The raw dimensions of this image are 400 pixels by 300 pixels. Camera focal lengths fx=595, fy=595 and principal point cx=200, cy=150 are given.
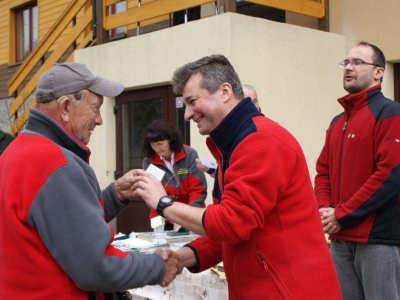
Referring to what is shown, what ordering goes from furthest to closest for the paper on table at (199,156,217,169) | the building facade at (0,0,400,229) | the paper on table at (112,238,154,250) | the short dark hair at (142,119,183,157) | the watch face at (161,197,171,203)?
1. the building facade at (0,0,400,229)
2. the short dark hair at (142,119,183,157)
3. the paper on table at (199,156,217,169)
4. the paper on table at (112,238,154,250)
5. the watch face at (161,197,171,203)

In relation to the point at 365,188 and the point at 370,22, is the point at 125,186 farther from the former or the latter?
the point at 370,22

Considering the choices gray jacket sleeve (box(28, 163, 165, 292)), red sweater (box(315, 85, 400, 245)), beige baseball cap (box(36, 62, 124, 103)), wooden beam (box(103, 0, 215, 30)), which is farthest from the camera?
wooden beam (box(103, 0, 215, 30))

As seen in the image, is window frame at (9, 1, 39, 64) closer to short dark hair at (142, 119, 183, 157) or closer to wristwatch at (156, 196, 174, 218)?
short dark hair at (142, 119, 183, 157)

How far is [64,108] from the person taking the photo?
2398 mm

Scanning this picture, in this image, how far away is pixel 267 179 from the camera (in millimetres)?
2246

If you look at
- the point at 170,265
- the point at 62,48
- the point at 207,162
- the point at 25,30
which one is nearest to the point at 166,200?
the point at 170,265

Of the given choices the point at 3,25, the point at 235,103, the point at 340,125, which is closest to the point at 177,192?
the point at 340,125

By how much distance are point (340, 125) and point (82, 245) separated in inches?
91.6

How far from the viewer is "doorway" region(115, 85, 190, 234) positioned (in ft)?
27.5

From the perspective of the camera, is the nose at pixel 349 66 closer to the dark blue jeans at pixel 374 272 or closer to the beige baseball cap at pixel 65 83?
the dark blue jeans at pixel 374 272

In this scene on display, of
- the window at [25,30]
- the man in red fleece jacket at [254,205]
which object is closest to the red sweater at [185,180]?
the man in red fleece jacket at [254,205]

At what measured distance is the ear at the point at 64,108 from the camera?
2.38 meters

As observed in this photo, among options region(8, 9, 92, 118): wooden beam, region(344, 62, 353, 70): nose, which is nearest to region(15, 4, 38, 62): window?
region(8, 9, 92, 118): wooden beam

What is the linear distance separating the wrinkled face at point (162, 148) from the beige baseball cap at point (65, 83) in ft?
10.9
